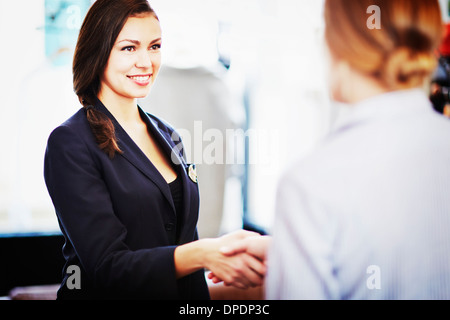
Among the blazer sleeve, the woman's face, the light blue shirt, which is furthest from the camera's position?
the woman's face

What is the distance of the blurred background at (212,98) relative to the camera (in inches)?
67.8

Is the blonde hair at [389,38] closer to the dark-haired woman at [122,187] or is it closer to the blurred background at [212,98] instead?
the dark-haired woman at [122,187]

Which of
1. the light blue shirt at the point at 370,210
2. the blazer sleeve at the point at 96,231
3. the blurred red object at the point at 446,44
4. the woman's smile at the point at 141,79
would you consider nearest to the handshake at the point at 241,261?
the blazer sleeve at the point at 96,231

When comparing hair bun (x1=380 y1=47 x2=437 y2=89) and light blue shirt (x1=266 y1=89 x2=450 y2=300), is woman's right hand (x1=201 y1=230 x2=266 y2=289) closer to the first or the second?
light blue shirt (x1=266 y1=89 x2=450 y2=300)

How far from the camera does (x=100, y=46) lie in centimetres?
113

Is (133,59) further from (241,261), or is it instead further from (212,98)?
(212,98)

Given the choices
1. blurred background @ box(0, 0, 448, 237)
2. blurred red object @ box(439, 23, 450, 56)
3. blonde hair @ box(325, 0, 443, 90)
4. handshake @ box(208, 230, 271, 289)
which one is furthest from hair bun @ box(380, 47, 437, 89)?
blurred red object @ box(439, 23, 450, 56)

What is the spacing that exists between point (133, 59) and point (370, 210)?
75 cm

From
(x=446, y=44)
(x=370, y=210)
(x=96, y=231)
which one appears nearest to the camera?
(x=370, y=210)

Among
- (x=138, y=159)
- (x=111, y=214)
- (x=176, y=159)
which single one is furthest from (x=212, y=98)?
(x=111, y=214)

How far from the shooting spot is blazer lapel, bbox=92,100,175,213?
1144 mm

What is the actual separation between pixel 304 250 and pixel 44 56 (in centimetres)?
139

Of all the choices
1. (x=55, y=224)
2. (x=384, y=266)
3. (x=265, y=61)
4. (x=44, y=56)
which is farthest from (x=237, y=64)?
(x=384, y=266)
